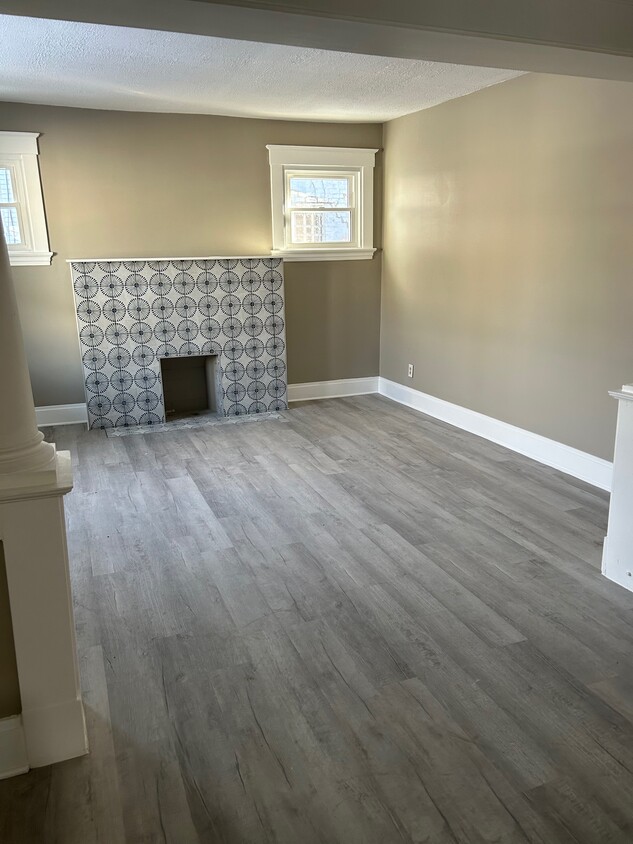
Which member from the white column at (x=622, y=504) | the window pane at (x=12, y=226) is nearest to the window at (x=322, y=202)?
the window pane at (x=12, y=226)

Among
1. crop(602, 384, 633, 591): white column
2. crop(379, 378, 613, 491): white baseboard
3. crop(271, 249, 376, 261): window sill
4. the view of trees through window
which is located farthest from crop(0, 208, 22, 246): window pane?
crop(602, 384, 633, 591): white column

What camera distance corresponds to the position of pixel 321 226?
20.4 ft

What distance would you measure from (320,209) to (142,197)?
5.41ft

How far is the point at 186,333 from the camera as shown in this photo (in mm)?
5566

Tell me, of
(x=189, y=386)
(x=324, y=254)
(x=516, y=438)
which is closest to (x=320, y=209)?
(x=324, y=254)

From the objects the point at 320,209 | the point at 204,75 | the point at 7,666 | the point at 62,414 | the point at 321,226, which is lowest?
the point at 62,414

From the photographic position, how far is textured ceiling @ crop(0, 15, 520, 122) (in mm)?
3512

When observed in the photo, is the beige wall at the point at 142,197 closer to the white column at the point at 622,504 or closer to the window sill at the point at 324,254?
the window sill at the point at 324,254

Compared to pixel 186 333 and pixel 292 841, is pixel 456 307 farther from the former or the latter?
pixel 292 841

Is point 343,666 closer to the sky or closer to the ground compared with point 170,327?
closer to the ground

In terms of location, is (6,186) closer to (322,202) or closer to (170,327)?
(170,327)

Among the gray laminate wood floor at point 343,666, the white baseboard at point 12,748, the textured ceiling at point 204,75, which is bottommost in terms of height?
the gray laminate wood floor at point 343,666

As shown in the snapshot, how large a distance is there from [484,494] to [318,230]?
3.36 metres

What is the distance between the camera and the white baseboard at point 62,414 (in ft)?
18.3
